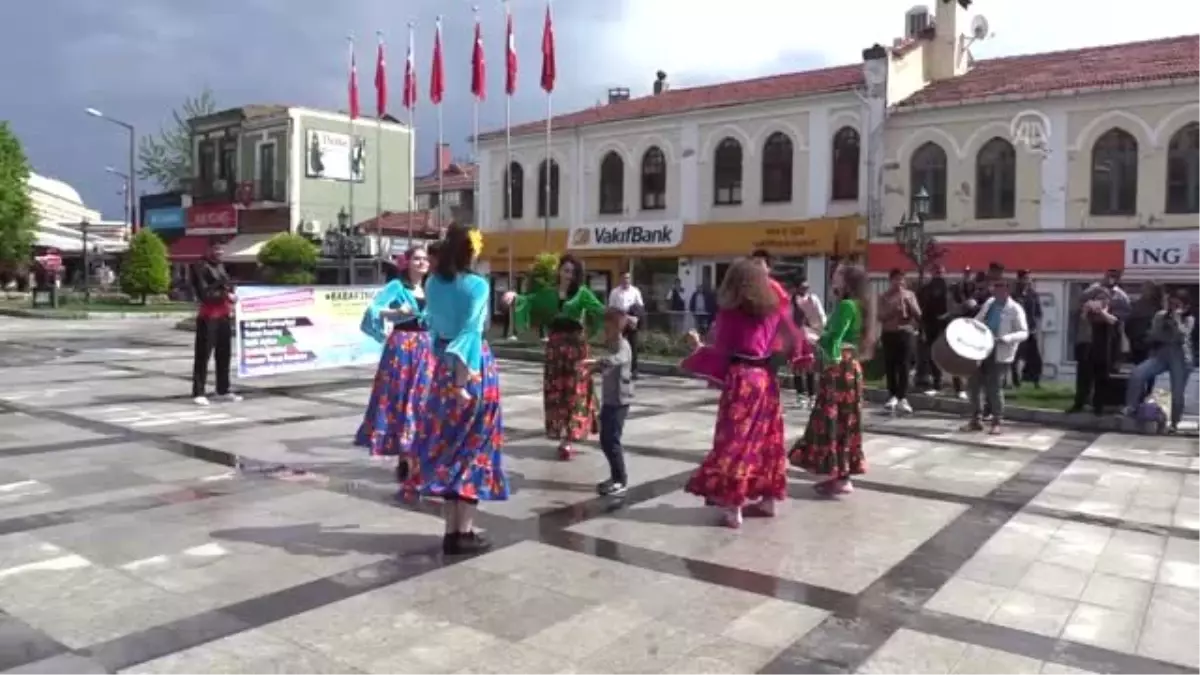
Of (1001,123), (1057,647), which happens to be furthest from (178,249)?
(1057,647)

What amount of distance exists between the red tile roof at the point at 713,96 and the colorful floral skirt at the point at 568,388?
1990cm

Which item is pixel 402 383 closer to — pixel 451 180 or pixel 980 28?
pixel 980 28

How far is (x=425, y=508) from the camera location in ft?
21.9

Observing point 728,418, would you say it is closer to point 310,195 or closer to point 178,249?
point 310,195

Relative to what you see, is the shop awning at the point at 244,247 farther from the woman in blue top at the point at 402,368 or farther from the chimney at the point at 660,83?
the woman in blue top at the point at 402,368

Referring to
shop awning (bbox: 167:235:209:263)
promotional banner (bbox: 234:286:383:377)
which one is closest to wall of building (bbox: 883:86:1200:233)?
promotional banner (bbox: 234:286:383:377)

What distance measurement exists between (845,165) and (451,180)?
24.5 m

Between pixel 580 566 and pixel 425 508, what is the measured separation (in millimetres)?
1610

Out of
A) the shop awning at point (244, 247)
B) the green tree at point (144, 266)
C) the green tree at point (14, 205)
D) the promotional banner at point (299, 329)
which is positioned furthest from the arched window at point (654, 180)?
the green tree at point (14, 205)

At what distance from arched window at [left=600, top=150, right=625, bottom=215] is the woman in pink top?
995 inches

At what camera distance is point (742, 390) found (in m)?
6.27

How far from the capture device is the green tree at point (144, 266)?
36.8 metres

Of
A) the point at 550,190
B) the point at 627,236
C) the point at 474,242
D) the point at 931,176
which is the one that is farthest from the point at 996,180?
the point at 474,242

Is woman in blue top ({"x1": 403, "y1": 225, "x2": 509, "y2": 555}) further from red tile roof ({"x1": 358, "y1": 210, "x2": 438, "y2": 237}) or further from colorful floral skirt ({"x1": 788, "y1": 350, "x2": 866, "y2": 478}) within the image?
red tile roof ({"x1": 358, "y1": 210, "x2": 438, "y2": 237})
